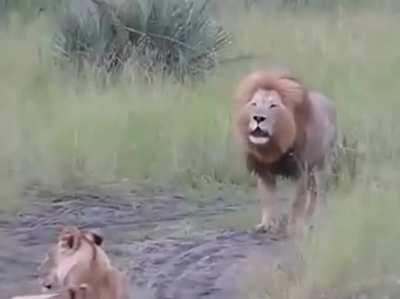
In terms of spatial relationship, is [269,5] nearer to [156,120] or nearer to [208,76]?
[208,76]

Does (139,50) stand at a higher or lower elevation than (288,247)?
higher

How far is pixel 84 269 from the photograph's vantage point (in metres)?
5.54

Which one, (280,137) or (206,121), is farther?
(206,121)

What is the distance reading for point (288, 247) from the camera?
7.80 metres

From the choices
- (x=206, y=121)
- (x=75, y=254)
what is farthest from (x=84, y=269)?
(x=206, y=121)

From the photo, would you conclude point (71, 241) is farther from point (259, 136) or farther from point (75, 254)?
point (259, 136)

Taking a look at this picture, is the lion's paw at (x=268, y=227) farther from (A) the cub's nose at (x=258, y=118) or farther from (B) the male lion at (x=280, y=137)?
(A) the cub's nose at (x=258, y=118)

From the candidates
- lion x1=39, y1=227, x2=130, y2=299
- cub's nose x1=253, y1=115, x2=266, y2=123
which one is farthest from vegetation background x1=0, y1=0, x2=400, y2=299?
lion x1=39, y1=227, x2=130, y2=299

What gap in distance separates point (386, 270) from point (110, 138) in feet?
13.8

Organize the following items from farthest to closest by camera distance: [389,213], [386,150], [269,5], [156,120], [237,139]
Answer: [269,5], [156,120], [386,150], [237,139], [389,213]

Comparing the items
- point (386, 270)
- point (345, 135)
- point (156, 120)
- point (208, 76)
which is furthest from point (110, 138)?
point (386, 270)

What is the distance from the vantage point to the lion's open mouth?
8227 millimetres

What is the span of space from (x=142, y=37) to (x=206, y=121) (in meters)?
2.90

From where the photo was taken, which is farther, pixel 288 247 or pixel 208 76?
pixel 208 76
